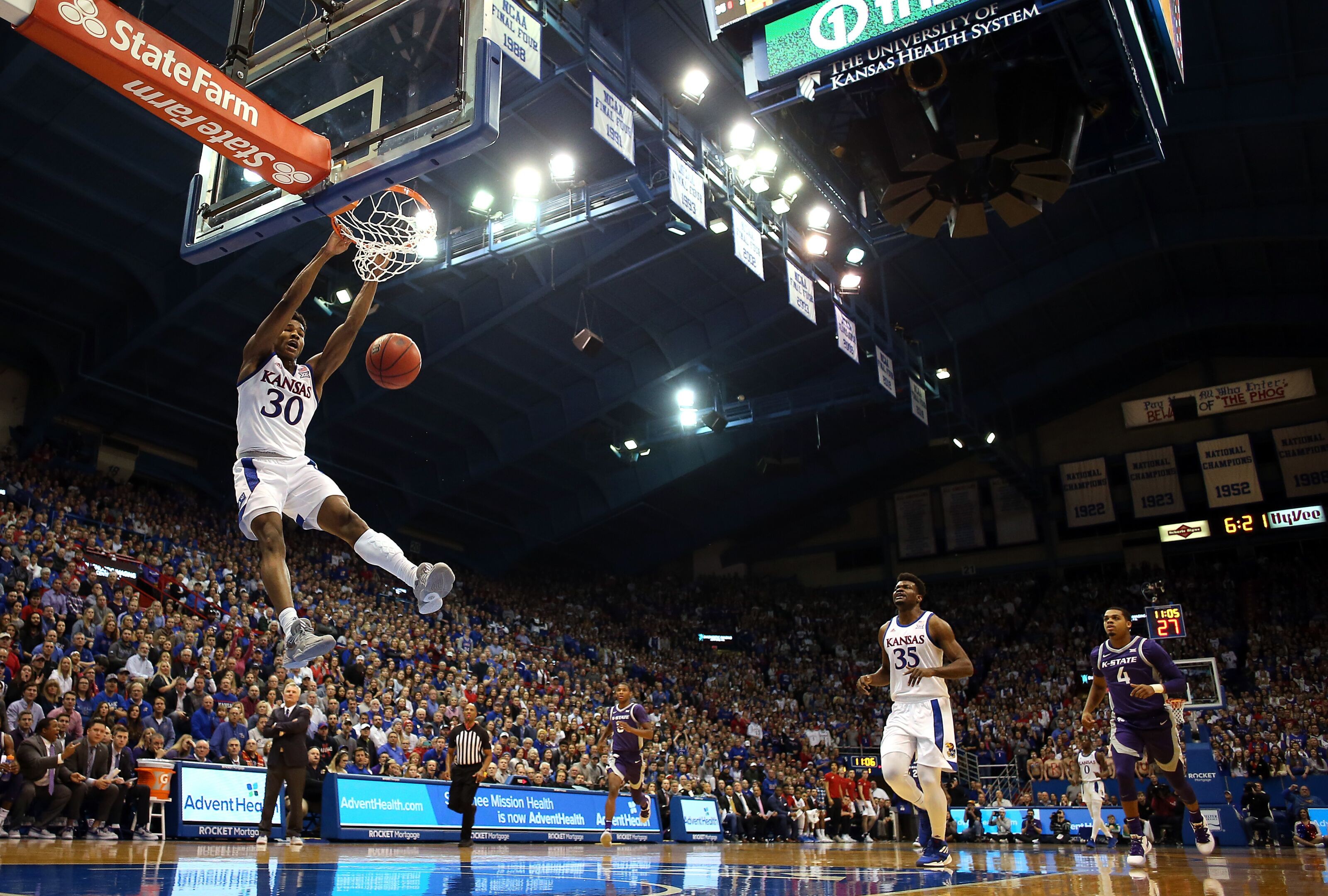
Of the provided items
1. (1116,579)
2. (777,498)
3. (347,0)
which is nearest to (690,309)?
(777,498)

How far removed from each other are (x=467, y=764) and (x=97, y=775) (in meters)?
3.81

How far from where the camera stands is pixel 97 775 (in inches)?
405

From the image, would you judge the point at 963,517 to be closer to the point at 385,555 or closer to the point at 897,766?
the point at 897,766

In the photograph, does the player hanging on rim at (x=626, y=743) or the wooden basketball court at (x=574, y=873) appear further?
the player hanging on rim at (x=626, y=743)

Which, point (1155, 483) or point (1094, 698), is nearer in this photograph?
point (1094, 698)

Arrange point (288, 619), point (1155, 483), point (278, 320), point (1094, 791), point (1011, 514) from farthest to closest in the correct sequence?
point (1011, 514), point (1155, 483), point (1094, 791), point (278, 320), point (288, 619)

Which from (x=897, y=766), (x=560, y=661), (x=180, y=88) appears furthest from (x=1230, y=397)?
(x=180, y=88)

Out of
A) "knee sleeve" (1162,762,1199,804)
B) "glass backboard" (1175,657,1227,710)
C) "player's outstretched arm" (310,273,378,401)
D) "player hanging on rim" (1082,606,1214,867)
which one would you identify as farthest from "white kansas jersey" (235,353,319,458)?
"glass backboard" (1175,657,1227,710)

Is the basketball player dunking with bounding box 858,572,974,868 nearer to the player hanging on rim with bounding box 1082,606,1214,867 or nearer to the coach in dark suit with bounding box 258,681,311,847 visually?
the player hanging on rim with bounding box 1082,606,1214,867

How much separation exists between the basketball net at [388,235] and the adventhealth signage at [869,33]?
4687 mm

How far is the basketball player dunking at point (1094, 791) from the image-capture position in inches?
611

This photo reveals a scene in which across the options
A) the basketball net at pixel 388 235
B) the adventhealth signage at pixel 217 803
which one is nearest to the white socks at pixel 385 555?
the basketball net at pixel 388 235

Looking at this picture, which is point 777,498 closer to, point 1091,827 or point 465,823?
point 1091,827

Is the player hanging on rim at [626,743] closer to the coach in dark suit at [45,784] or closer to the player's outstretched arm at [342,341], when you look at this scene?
the coach in dark suit at [45,784]
